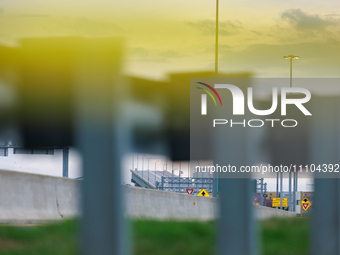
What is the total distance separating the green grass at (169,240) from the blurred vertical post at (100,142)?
0.77ft

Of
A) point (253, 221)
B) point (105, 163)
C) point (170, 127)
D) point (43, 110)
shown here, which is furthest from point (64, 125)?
point (253, 221)

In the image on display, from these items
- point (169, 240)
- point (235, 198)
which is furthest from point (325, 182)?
point (169, 240)

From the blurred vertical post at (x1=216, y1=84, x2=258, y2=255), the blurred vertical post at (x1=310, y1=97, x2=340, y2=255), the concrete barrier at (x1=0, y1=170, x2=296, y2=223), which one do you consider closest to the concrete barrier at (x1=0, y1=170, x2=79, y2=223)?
the concrete barrier at (x1=0, y1=170, x2=296, y2=223)

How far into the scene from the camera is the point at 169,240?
209cm

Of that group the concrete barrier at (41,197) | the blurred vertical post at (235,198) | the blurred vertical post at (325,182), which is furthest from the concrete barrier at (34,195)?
the blurred vertical post at (235,198)

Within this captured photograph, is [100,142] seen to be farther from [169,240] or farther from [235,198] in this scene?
[169,240]

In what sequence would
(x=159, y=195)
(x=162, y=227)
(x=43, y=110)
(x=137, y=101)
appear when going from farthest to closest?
(x=159, y=195), (x=162, y=227), (x=43, y=110), (x=137, y=101)

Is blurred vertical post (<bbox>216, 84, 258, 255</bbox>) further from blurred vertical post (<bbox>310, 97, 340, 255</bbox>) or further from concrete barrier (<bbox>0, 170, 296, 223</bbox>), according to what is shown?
concrete barrier (<bbox>0, 170, 296, 223</bbox>)

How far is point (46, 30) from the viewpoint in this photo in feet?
5.62

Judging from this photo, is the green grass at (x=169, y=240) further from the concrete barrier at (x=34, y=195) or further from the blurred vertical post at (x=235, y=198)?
the concrete barrier at (x=34, y=195)

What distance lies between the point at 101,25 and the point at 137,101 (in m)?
0.36

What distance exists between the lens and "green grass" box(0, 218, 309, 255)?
1.67 m

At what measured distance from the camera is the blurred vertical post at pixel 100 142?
1186 millimetres

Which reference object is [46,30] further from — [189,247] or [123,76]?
[189,247]
